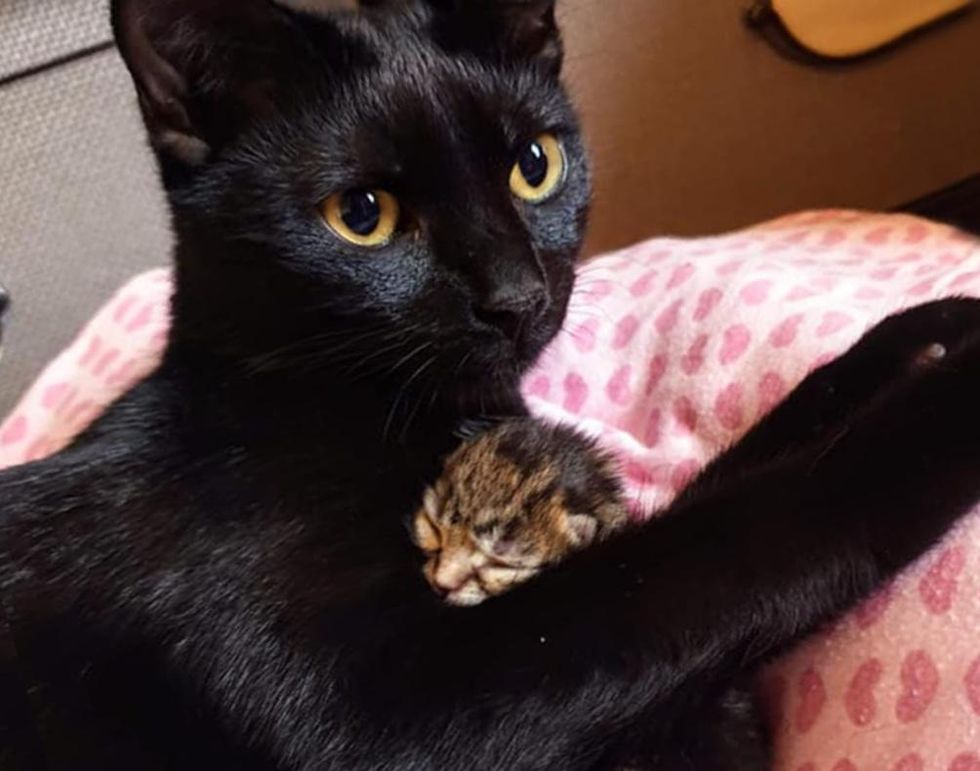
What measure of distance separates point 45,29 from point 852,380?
1023mm

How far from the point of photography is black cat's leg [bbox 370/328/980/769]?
2.50ft

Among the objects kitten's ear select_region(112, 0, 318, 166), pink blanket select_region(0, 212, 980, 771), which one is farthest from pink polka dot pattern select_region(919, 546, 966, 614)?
kitten's ear select_region(112, 0, 318, 166)

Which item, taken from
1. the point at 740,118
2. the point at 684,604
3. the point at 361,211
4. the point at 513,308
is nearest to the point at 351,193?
the point at 361,211

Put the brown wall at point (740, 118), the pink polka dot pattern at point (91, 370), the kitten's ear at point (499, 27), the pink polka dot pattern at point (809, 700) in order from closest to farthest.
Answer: the pink polka dot pattern at point (809, 700)
the kitten's ear at point (499, 27)
the pink polka dot pattern at point (91, 370)
the brown wall at point (740, 118)

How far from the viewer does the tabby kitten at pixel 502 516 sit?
832 millimetres

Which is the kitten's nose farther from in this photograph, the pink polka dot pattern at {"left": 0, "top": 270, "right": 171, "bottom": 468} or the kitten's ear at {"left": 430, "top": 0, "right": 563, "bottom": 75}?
the pink polka dot pattern at {"left": 0, "top": 270, "right": 171, "bottom": 468}

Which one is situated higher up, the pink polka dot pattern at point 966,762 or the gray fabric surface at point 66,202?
the gray fabric surface at point 66,202

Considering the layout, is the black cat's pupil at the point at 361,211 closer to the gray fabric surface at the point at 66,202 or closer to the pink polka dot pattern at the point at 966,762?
the pink polka dot pattern at the point at 966,762

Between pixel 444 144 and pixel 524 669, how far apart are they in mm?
335

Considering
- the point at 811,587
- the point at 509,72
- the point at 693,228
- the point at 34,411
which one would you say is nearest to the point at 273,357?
the point at 509,72

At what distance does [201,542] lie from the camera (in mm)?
841

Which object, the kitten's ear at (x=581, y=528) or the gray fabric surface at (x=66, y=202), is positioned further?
the gray fabric surface at (x=66, y=202)

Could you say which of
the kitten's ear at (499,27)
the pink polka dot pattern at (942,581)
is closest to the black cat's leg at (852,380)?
the pink polka dot pattern at (942,581)

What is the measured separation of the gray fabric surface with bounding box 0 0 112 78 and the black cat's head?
68 centimetres
